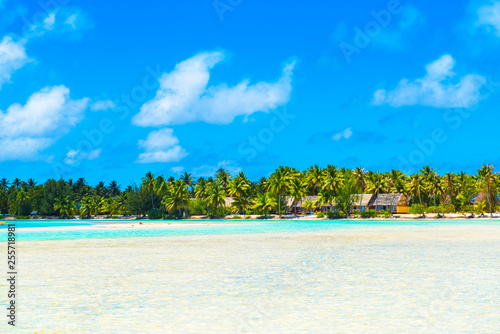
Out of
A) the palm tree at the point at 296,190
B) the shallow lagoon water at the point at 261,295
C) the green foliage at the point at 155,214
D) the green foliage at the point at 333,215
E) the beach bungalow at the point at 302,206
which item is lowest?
the shallow lagoon water at the point at 261,295

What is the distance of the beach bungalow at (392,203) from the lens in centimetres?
11100

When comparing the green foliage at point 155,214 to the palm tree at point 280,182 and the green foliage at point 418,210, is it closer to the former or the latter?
the palm tree at point 280,182

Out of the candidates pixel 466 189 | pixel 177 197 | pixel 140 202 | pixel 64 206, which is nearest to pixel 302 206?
pixel 177 197

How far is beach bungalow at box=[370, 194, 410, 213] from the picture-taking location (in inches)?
4370

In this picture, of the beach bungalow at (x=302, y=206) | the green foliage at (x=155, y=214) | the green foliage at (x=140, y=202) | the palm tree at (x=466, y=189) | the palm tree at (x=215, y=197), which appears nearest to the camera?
the palm tree at (x=466, y=189)

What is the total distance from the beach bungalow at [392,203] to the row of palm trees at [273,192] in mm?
2938

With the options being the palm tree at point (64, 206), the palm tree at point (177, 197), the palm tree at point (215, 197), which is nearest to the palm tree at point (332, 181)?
the palm tree at point (215, 197)

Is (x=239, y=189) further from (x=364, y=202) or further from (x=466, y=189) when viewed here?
(x=466, y=189)

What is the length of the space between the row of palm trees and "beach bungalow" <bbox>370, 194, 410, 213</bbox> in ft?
9.64

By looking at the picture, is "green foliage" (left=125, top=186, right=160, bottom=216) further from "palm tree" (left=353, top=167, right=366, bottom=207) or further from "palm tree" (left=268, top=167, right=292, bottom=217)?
"palm tree" (left=353, top=167, right=366, bottom=207)

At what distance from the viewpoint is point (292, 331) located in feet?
24.6

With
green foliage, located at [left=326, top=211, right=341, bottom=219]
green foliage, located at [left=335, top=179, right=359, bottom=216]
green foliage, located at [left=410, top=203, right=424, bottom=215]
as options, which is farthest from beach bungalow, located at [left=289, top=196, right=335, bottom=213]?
green foliage, located at [left=410, top=203, right=424, bottom=215]

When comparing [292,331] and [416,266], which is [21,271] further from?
[416,266]

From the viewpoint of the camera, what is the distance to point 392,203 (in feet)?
364
